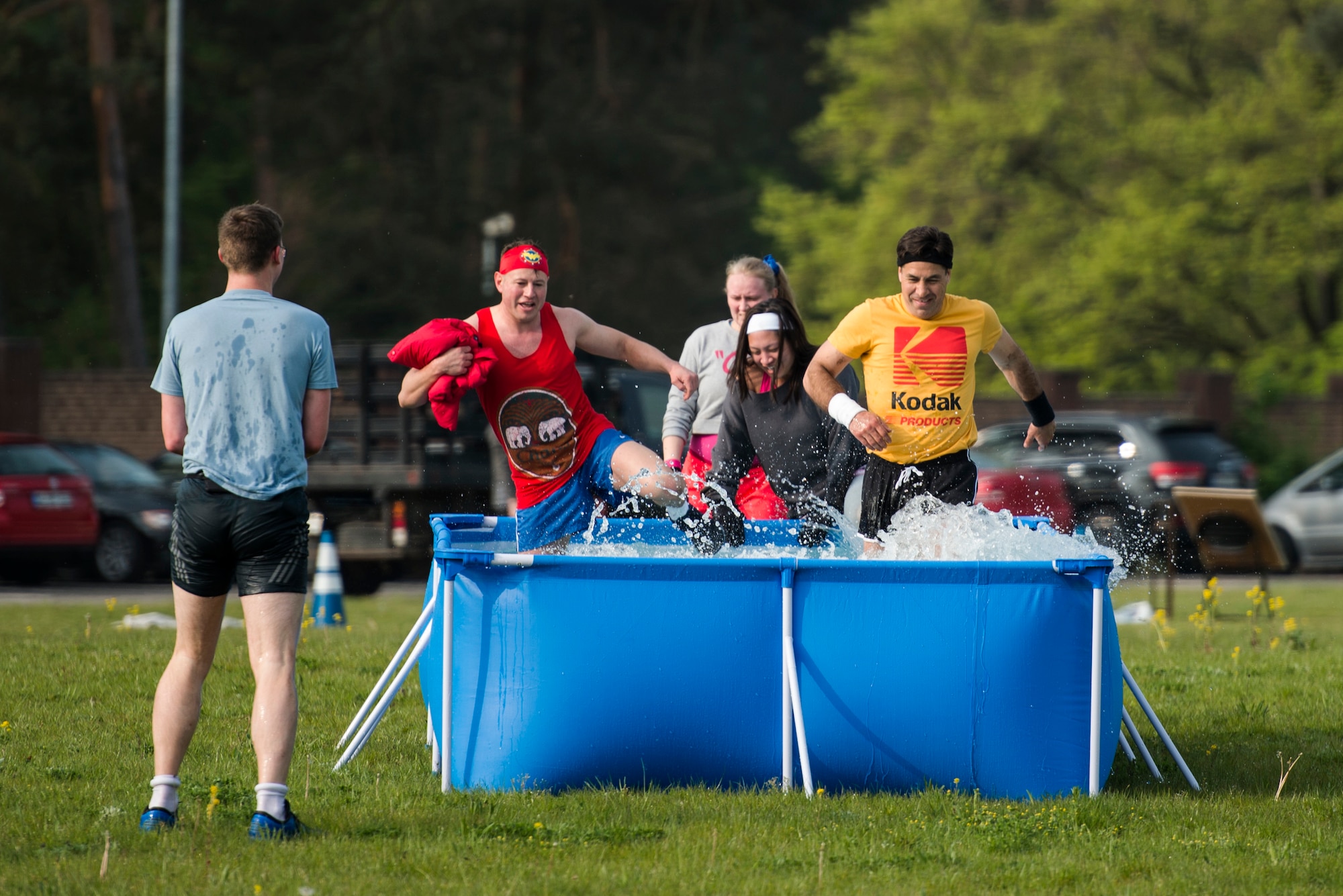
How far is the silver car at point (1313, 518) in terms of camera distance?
64.2ft

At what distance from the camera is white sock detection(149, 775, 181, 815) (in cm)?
488

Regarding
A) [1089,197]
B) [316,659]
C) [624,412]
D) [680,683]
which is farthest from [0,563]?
[1089,197]

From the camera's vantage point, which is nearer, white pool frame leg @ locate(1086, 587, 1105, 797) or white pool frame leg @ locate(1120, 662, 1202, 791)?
white pool frame leg @ locate(1086, 587, 1105, 797)

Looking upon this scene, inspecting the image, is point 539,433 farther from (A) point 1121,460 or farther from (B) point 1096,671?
(A) point 1121,460

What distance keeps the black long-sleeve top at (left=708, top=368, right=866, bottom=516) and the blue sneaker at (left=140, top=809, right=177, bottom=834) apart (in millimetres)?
2801

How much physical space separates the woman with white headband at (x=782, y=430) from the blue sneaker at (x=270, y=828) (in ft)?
8.02

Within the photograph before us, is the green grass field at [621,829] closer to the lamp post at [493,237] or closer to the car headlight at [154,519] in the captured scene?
the car headlight at [154,519]

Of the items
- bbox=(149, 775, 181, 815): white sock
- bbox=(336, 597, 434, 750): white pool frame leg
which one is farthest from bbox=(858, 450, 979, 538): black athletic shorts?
bbox=(149, 775, 181, 815): white sock

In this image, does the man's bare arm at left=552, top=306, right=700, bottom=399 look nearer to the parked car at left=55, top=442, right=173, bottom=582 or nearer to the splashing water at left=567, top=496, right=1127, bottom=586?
the splashing water at left=567, top=496, right=1127, bottom=586

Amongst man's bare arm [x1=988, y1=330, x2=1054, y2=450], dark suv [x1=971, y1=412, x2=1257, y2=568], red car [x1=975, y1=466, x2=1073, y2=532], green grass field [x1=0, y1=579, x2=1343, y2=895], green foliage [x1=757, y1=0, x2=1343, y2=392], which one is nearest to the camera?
green grass field [x1=0, y1=579, x2=1343, y2=895]

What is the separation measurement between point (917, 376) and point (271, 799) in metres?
2.89

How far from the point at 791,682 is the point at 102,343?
3106cm

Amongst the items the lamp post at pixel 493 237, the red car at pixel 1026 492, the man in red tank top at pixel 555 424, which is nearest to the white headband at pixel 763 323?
the man in red tank top at pixel 555 424

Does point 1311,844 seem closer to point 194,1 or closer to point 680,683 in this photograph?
point 680,683
